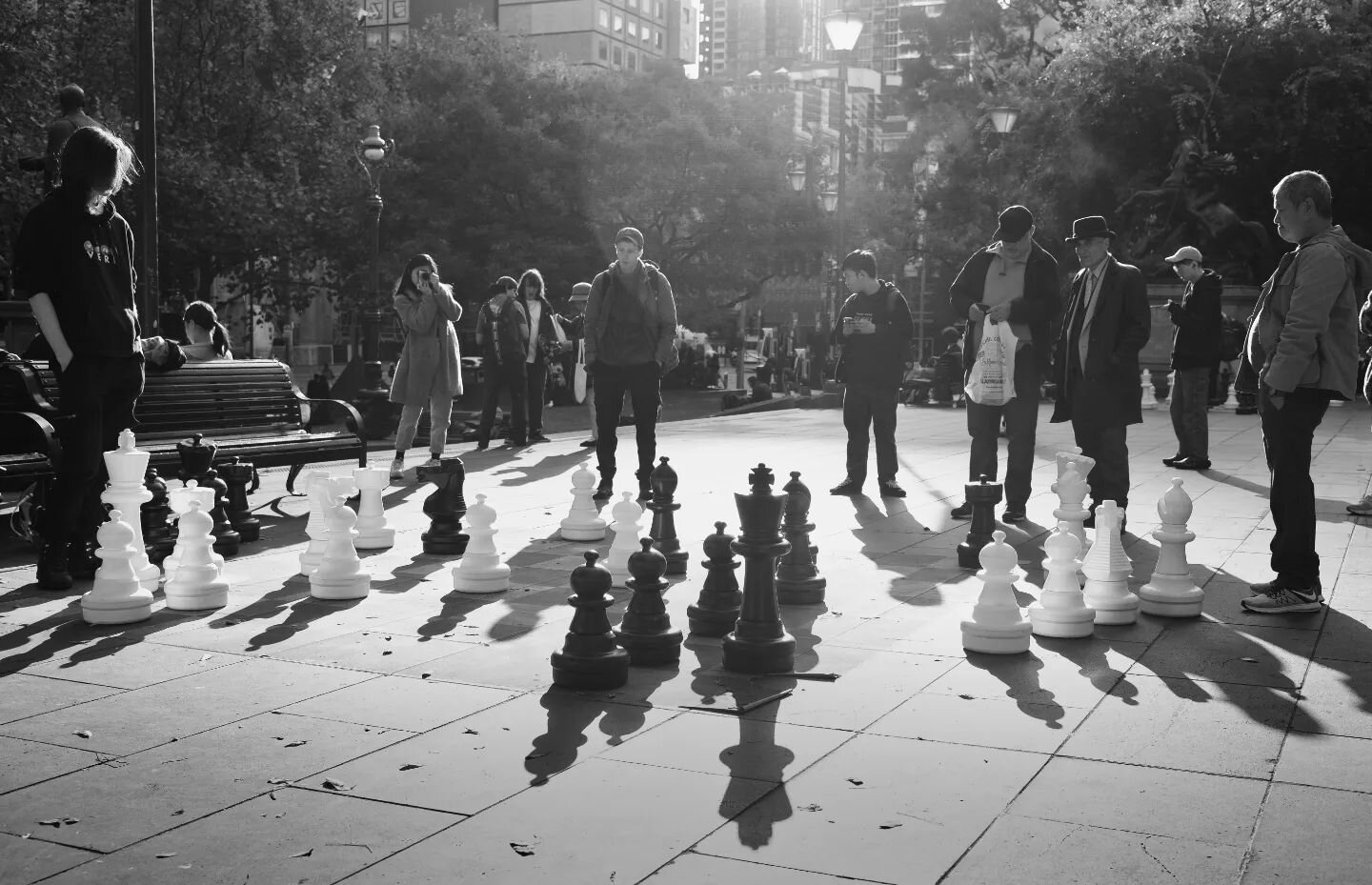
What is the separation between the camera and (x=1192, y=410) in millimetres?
12555

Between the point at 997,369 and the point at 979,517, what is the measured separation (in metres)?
1.84

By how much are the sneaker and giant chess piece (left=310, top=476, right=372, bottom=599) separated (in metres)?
4.67

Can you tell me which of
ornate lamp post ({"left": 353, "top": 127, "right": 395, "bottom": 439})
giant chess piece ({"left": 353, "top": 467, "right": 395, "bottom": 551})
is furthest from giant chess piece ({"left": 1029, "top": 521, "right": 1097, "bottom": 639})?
ornate lamp post ({"left": 353, "top": 127, "right": 395, "bottom": 439})

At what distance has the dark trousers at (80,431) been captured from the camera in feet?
21.1

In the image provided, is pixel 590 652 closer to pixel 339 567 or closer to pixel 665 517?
pixel 339 567

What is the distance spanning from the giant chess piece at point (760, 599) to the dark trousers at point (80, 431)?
3.05m

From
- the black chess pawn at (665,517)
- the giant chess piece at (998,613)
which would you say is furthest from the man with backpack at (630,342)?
the giant chess piece at (998,613)

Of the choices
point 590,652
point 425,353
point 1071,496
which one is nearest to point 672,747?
point 590,652

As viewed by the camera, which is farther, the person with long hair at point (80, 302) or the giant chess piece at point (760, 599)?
the person with long hair at point (80, 302)

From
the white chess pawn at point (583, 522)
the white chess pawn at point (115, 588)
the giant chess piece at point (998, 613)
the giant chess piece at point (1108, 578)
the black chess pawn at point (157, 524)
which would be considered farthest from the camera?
the white chess pawn at point (583, 522)

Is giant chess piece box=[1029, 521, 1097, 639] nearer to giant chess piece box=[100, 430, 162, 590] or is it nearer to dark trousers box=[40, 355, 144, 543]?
giant chess piece box=[100, 430, 162, 590]

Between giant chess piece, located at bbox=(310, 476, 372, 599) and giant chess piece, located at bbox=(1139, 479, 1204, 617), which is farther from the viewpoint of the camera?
giant chess piece, located at bbox=(310, 476, 372, 599)

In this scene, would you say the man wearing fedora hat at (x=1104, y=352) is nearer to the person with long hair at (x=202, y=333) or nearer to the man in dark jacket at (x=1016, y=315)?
the man in dark jacket at (x=1016, y=315)

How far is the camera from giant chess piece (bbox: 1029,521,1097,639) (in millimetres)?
5527
